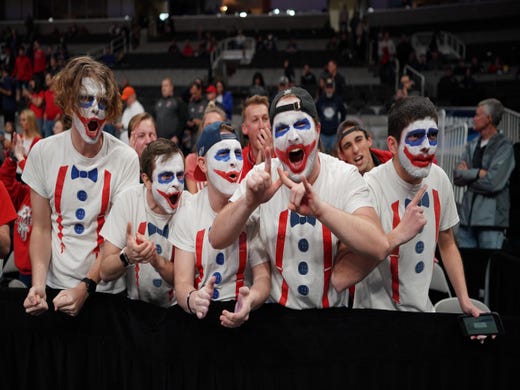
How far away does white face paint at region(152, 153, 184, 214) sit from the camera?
10.3 ft

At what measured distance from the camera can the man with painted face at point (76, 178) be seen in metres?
3.23

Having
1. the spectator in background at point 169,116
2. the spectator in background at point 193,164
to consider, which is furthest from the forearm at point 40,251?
the spectator in background at point 169,116

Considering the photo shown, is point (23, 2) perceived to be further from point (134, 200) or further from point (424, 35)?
point (134, 200)

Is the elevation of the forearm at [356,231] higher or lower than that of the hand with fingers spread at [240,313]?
higher

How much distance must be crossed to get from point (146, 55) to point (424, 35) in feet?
31.8

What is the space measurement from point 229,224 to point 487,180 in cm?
383

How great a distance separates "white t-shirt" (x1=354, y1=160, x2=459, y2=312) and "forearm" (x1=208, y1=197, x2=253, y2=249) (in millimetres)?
762

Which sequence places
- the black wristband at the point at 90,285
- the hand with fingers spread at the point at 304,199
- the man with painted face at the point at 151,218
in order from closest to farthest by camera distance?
the hand with fingers spread at the point at 304,199 < the black wristband at the point at 90,285 < the man with painted face at the point at 151,218

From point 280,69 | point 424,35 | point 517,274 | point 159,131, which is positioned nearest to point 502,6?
point 424,35

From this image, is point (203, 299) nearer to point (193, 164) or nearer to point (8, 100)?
point (193, 164)

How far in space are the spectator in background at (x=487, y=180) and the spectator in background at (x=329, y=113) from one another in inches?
137

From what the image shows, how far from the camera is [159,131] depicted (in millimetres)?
9062

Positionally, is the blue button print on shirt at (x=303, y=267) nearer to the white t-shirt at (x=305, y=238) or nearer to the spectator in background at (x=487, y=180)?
the white t-shirt at (x=305, y=238)

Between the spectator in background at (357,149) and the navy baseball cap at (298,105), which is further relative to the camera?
the spectator in background at (357,149)
